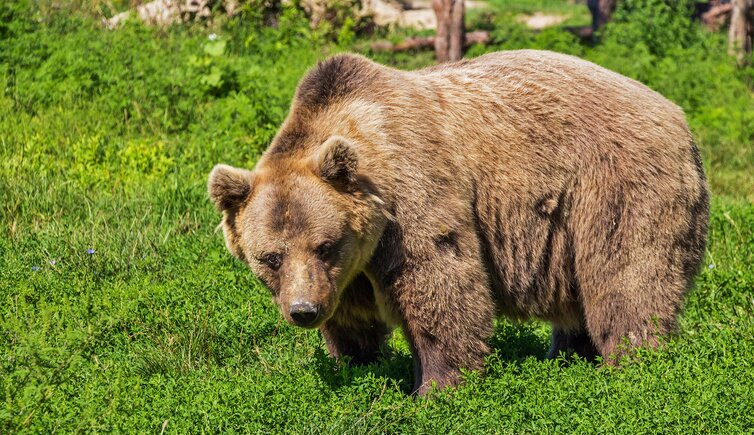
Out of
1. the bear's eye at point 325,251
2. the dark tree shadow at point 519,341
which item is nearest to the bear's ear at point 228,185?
the bear's eye at point 325,251

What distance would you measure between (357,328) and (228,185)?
1235mm

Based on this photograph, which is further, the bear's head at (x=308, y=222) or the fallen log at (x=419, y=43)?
the fallen log at (x=419, y=43)

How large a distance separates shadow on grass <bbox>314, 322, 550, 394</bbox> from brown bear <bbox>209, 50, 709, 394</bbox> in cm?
14

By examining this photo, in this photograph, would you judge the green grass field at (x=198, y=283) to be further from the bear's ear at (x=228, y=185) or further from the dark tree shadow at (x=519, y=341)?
the bear's ear at (x=228, y=185)

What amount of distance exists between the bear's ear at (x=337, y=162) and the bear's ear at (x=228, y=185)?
374 millimetres

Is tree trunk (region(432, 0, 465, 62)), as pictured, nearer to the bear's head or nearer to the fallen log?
the fallen log

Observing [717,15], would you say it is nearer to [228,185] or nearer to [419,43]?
[419,43]

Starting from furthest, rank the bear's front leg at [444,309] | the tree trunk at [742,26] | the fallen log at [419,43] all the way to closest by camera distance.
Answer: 1. the fallen log at [419,43]
2. the tree trunk at [742,26]
3. the bear's front leg at [444,309]

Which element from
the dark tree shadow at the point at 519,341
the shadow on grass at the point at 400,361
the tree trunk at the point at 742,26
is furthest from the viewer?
the tree trunk at the point at 742,26

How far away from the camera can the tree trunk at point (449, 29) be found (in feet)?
46.4

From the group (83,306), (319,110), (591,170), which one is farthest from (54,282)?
(591,170)

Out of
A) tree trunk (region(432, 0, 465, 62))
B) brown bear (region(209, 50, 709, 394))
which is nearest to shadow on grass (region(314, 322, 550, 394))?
brown bear (region(209, 50, 709, 394))

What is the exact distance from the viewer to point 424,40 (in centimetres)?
1479

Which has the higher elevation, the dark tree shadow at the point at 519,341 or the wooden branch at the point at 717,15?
the dark tree shadow at the point at 519,341
